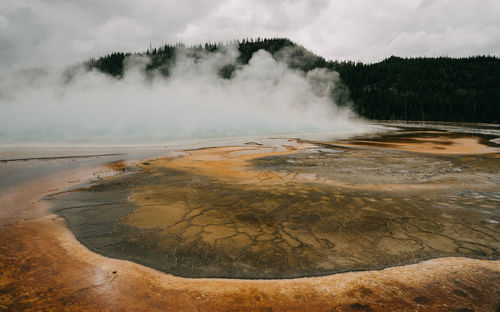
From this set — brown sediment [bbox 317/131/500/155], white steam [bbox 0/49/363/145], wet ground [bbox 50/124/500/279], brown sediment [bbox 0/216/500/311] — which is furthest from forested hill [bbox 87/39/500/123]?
brown sediment [bbox 0/216/500/311]

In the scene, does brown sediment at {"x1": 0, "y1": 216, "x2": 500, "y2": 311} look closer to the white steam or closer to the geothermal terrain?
the geothermal terrain

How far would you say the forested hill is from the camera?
51.2m

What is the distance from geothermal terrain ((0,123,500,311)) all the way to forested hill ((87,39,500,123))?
53.0 metres

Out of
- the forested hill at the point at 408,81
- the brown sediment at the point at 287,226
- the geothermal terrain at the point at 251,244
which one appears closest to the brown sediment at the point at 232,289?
the geothermal terrain at the point at 251,244

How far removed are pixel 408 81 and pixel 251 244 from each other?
8134 centimetres

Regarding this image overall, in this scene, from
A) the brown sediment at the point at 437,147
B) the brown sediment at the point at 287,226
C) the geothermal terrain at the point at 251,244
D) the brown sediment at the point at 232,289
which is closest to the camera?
the brown sediment at the point at 232,289

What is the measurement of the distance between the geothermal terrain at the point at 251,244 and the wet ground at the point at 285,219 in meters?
0.02

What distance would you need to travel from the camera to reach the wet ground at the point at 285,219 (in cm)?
286

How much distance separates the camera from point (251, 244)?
10.4ft

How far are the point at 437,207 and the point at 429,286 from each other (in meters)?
2.40

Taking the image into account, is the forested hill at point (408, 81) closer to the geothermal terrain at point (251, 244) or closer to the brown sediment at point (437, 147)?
the brown sediment at point (437, 147)

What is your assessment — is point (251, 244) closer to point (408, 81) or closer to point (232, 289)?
point (232, 289)

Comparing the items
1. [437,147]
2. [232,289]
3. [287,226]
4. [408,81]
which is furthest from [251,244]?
[408,81]

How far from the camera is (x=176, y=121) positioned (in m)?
26.9
